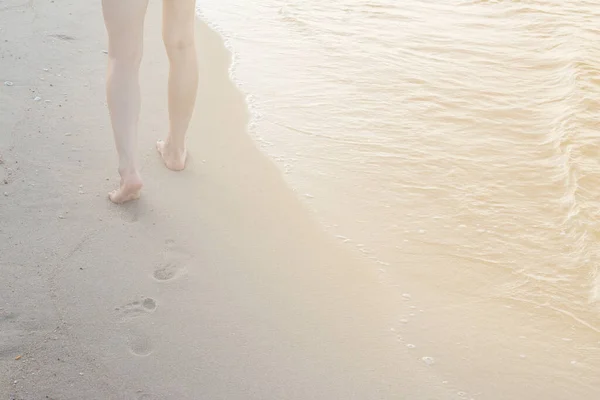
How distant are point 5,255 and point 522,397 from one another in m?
1.75

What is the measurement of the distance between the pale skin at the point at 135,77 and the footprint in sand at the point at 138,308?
61 centimetres

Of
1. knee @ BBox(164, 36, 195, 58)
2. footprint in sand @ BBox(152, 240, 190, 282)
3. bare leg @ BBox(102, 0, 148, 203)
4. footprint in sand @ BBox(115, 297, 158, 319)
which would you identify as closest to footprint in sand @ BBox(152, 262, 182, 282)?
footprint in sand @ BBox(152, 240, 190, 282)

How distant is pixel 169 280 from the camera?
2436 millimetres

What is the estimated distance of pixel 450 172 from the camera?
11.3 feet

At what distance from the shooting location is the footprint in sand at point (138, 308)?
225 cm

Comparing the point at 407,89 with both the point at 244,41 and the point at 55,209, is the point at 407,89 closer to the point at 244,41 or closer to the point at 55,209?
the point at 244,41

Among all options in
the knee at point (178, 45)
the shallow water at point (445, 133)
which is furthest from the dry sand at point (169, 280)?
the knee at point (178, 45)

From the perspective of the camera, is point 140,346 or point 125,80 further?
point 125,80

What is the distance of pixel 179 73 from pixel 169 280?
0.97 m

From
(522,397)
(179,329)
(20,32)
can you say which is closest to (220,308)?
(179,329)

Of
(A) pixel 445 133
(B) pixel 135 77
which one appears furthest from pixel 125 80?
(A) pixel 445 133

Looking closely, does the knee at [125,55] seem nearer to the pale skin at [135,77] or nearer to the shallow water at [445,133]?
the pale skin at [135,77]

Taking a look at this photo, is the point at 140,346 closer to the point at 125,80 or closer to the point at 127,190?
the point at 127,190

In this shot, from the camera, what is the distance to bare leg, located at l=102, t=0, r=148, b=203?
2498 mm
